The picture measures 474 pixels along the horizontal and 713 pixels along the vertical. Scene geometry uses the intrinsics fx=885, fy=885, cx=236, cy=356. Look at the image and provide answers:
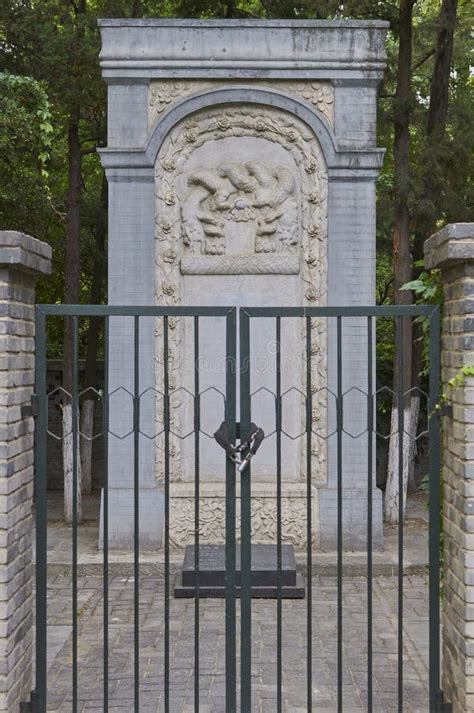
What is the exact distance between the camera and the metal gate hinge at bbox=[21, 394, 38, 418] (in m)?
4.30

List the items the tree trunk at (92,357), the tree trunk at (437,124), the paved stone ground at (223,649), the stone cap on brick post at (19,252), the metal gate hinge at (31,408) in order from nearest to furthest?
1. the stone cap on brick post at (19,252)
2. the metal gate hinge at (31,408)
3. the paved stone ground at (223,649)
4. the tree trunk at (437,124)
5. the tree trunk at (92,357)

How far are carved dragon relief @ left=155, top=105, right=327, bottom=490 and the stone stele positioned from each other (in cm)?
1

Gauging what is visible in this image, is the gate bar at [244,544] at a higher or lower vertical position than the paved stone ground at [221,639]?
higher

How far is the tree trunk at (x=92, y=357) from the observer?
41.7 ft

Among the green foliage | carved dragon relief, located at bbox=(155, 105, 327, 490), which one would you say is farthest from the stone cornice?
the green foliage

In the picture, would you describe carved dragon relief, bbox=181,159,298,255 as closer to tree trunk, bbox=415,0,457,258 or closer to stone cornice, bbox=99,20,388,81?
stone cornice, bbox=99,20,388,81

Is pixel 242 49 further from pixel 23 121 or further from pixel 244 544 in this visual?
pixel 244 544

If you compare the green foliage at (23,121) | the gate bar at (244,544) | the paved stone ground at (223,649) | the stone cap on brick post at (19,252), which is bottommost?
the paved stone ground at (223,649)

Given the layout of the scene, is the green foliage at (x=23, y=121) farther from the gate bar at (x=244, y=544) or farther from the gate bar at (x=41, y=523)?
the gate bar at (x=244, y=544)

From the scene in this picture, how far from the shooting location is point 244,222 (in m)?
9.47

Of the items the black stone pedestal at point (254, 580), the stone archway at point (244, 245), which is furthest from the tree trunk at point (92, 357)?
the black stone pedestal at point (254, 580)

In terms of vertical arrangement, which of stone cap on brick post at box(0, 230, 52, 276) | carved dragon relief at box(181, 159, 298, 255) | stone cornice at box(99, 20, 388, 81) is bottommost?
stone cap on brick post at box(0, 230, 52, 276)

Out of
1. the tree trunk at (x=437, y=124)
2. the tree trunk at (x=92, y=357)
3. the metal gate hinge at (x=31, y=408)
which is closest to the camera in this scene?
the metal gate hinge at (x=31, y=408)

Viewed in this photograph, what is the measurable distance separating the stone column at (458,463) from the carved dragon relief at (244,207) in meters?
4.87
